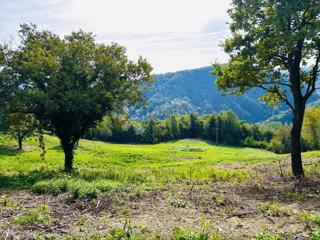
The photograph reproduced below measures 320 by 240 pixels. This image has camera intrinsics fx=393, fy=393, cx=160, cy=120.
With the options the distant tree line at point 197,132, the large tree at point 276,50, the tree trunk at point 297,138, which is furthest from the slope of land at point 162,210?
the distant tree line at point 197,132

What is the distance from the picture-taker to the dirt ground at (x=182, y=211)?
12.8 meters

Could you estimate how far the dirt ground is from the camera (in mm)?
12750

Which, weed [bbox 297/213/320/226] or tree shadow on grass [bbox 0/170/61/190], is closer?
weed [bbox 297/213/320/226]

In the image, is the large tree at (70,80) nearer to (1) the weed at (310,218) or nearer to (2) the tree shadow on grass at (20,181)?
(2) the tree shadow on grass at (20,181)

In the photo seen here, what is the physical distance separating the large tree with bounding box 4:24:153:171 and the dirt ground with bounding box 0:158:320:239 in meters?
8.88

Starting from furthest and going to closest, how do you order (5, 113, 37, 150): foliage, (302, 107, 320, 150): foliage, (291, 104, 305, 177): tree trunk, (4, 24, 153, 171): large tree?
(302, 107, 320, 150): foliage → (5, 113, 37, 150): foliage → (4, 24, 153, 171): large tree → (291, 104, 305, 177): tree trunk

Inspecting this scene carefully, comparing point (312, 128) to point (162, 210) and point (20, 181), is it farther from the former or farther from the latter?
point (162, 210)

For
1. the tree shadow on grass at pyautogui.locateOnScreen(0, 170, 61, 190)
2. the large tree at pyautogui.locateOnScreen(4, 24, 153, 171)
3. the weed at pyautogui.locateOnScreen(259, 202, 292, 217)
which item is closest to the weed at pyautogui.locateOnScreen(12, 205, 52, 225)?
the tree shadow on grass at pyautogui.locateOnScreen(0, 170, 61, 190)

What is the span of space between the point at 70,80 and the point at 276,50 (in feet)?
47.4

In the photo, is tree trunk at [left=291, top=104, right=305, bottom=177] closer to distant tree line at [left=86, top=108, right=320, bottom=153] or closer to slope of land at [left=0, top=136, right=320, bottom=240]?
slope of land at [left=0, top=136, right=320, bottom=240]

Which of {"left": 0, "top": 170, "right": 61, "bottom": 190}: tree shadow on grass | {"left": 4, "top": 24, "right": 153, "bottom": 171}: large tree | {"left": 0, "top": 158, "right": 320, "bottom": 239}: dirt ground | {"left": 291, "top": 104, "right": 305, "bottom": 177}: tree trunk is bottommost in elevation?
{"left": 0, "top": 158, "right": 320, "bottom": 239}: dirt ground

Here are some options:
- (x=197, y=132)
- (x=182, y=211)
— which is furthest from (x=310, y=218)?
(x=197, y=132)

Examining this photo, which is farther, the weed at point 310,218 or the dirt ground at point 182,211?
the weed at point 310,218

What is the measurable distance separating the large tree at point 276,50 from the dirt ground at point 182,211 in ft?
21.0
